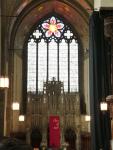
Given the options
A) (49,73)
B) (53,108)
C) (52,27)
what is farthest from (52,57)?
(53,108)

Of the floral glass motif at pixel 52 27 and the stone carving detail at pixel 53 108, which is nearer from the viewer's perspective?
the stone carving detail at pixel 53 108

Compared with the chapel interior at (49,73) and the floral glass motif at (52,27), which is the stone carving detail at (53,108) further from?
the floral glass motif at (52,27)

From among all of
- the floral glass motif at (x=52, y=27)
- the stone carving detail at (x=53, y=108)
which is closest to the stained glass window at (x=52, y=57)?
the floral glass motif at (x=52, y=27)

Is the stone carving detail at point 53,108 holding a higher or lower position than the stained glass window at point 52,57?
lower

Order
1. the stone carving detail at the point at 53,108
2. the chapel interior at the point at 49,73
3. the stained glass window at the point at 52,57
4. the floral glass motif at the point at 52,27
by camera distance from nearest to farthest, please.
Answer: the chapel interior at the point at 49,73
the stone carving detail at the point at 53,108
the stained glass window at the point at 52,57
the floral glass motif at the point at 52,27

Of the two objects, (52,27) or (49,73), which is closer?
(49,73)

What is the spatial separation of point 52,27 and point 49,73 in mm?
3862

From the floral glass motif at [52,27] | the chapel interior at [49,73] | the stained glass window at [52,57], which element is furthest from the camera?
the floral glass motif at [52,27]

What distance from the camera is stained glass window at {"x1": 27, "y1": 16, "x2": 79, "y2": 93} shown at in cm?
3219

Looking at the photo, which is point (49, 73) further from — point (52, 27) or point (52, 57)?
point (52, 27)

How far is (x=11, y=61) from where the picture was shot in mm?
Answer: 28109

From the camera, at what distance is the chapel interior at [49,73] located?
28.3 m

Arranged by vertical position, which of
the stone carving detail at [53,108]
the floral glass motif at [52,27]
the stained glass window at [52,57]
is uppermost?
the floral glass motif at [52,27]

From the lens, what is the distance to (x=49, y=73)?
3241 centimetres
